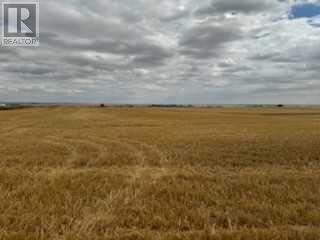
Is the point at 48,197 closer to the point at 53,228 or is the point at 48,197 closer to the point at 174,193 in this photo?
the point at 53,228

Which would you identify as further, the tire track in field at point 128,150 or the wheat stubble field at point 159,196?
the tire track in field at point 128,150

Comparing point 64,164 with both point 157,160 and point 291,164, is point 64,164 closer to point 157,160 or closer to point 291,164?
point 157,160

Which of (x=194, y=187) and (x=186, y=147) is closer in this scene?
(x=194, y=187)

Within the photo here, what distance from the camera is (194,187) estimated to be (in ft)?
28.9

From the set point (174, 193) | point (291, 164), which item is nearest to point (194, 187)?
point (174, 193)

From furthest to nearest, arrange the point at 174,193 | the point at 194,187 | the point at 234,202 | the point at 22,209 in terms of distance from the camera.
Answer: the point at 194,187 → the point at 174,193 → the point at 234,202 → the point at 22,209

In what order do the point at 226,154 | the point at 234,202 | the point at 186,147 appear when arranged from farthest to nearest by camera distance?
the point at 186,147 → the point at 226,154 → the point at 234,202

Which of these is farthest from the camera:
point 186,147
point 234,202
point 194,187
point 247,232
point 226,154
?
point 186,147

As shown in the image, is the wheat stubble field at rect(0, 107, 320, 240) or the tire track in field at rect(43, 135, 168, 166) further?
the tire track in field at rect(43, 135, 168, 166)

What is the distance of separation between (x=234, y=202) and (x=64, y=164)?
7.51m

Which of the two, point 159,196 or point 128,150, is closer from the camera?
point 159,196

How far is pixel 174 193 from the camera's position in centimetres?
818

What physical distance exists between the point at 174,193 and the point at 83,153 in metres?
7.96

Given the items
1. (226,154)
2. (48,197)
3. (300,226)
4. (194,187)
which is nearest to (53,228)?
(48,197)
